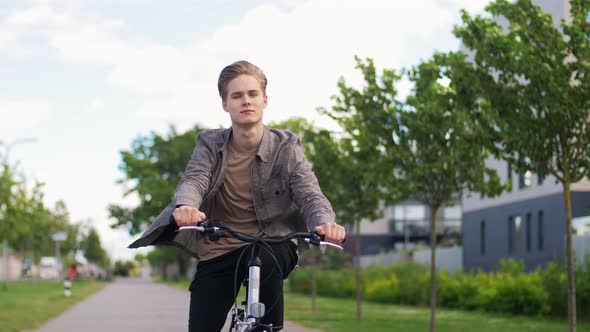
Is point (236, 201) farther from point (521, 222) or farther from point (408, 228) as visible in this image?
point (408, 228)

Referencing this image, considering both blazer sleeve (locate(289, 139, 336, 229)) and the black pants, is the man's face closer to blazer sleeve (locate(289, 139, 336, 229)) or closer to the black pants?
blazer sleeve (locate(289, 139, 336, 229))

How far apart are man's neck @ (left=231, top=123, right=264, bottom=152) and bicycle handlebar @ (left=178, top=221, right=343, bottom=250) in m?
0.53

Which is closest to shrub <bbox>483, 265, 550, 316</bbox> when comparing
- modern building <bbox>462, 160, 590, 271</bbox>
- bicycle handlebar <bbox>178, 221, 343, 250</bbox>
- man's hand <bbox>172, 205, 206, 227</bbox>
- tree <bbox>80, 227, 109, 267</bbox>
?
modern building <bbox>462, 160, 590, 271</bbox>

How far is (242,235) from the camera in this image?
4.06 m

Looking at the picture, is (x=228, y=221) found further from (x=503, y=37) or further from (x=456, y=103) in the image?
(x=456, y=103)

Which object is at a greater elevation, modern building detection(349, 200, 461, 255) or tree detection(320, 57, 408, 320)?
modern building detection(349, 200, 461, 255)

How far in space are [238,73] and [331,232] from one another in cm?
88

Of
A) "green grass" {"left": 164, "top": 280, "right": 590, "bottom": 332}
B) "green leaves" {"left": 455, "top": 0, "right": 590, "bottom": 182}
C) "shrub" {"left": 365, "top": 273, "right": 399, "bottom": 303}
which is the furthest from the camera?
"shrub" {"left": 365, "top": 273, "right": 399, "bottom": 303}

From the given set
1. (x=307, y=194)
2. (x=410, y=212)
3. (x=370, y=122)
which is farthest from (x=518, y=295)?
(x=410, y=212)

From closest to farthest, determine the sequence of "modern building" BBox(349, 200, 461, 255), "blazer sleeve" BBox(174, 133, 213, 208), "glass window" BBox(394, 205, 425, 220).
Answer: "blazer sleeve" BBox(174, 133, 213, 208)
"modern building" BBox(349, 200, 461, 255)
"glass window" BBox(394, 205, 425, 220)

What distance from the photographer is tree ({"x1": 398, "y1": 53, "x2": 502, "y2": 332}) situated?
1552 cm

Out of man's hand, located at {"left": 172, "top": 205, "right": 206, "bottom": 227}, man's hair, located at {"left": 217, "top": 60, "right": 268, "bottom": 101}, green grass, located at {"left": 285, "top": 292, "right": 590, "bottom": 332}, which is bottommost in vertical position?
green grass, located at {"left": 285, "top": 292, "right": 590, "bottom": 332}

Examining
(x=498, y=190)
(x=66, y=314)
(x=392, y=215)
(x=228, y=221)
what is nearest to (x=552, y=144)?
(x=498, y=190)

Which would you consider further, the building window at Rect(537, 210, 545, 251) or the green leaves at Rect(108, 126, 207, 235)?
the green leaves at Rect(108, 126, 207, 235)
